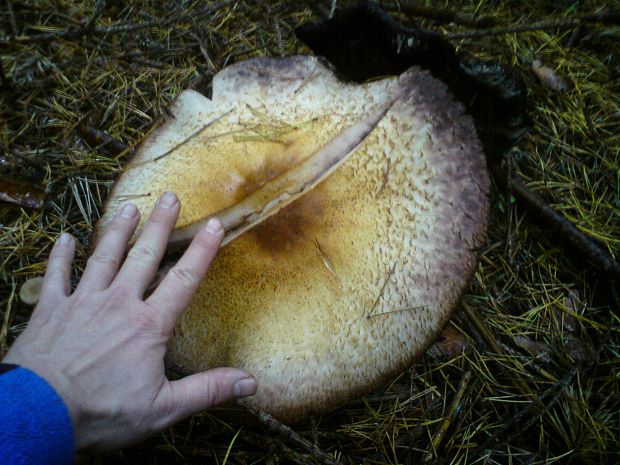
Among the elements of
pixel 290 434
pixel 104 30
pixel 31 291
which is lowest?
pixel 290 434

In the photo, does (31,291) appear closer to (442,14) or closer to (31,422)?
(31,422)

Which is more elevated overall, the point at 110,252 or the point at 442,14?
the point at 110,252

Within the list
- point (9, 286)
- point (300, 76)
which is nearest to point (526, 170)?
point (300, 76)

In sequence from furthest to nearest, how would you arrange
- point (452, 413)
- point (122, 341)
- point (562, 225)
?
1. point (562, 225)
2. point (452, 413)
3. point (122, 341)

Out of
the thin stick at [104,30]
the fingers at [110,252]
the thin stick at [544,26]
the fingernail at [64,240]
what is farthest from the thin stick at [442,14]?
the fingernail at [64,240]

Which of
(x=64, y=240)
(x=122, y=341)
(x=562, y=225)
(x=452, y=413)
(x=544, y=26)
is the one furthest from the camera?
(x=544, y=26)

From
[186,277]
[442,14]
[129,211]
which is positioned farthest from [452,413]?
[442,14]

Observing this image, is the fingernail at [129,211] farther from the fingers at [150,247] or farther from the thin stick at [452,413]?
the thin stick at [452,413]

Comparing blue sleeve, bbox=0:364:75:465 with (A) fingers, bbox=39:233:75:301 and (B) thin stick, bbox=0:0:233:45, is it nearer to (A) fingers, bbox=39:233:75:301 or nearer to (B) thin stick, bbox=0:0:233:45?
(A) fingers, bbox=39:233:75:301
